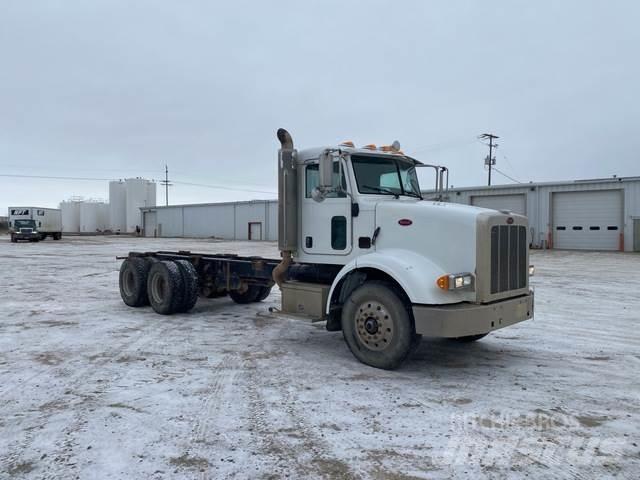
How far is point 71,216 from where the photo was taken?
77125mm

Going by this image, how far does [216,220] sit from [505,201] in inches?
1287

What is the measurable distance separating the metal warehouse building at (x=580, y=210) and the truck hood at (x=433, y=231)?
86.9 feet

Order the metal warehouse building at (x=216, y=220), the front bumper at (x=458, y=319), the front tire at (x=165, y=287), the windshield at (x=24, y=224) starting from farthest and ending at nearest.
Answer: the metal warehouse building at (x=216, y=220), the windshield at (x=24, y=224), the front tire at (x=165, y=287), the front bumper at (x=458, y=319)

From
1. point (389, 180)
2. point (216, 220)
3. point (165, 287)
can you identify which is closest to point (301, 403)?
point (389, 180)

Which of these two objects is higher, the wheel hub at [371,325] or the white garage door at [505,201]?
the white garage door at [505,201]

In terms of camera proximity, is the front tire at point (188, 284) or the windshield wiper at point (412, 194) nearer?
the windshield wiper at point (412, 194)

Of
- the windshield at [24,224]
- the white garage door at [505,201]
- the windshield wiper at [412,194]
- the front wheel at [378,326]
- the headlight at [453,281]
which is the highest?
the white garage door at [505,201]

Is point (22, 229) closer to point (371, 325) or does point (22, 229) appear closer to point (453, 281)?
point (371, 325)

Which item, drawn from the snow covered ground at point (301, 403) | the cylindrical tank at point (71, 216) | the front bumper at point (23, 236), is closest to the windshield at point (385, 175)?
the snow covered ground at point (301, 403)

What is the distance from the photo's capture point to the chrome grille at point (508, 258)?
19.3 feet

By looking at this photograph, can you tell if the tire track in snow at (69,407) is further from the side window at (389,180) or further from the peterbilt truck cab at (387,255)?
the side window at (389,180)

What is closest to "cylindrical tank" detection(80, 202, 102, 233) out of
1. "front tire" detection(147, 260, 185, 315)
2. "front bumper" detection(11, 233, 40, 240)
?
"front bumper" detection(11, 233, 40, 240)

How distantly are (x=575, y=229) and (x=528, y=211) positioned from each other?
3177 millimetres

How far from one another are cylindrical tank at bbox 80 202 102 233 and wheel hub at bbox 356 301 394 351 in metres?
76.2
